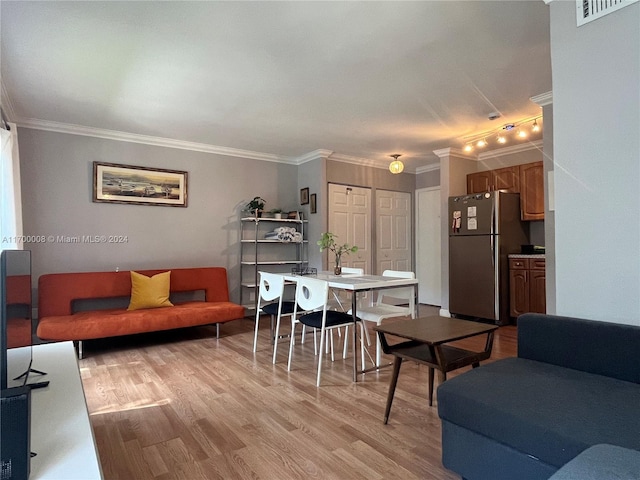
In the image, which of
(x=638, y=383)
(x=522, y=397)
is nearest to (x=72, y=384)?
(x=522, y=397)

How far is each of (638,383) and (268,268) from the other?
467cm

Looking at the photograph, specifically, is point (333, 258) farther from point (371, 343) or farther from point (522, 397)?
point (522, 397)

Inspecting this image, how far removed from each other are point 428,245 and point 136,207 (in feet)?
15.2

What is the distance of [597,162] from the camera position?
6.33 feet

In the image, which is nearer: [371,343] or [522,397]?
[522,397]

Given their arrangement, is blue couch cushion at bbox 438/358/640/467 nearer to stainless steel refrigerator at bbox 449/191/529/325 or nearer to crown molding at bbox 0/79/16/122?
stainless steel refrigerator at bbox 449/191/529/325

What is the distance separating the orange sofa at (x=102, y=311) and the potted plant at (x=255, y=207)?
1.30 m

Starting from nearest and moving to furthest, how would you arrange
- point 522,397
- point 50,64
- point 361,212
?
point 522,397
point 50,64
point 361,212

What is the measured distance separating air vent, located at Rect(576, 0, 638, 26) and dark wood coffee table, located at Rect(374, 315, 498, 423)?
1.72 m

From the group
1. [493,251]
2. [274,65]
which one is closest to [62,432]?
[274,65]

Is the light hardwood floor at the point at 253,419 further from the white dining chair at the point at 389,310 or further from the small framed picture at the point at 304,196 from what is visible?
the small framed picture at the point at 304,196

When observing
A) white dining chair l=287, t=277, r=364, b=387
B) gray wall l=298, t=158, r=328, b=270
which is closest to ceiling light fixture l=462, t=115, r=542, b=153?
gray wall l=298, t=158, r=328, b=270

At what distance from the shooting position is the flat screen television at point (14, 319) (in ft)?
3.62

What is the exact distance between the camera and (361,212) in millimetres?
6074
